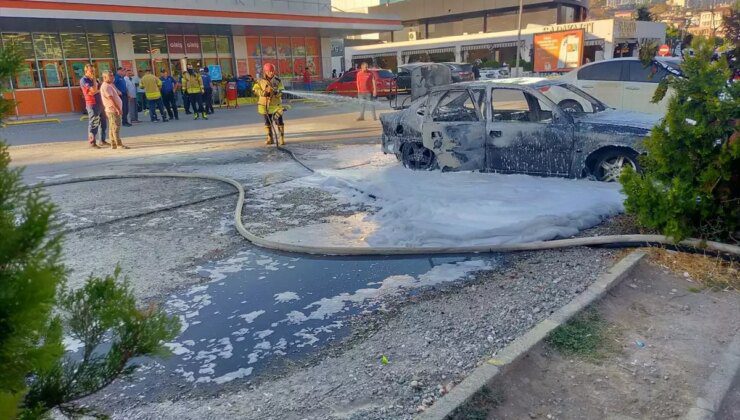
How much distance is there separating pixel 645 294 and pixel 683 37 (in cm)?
278

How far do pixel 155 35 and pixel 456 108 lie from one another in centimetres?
2226

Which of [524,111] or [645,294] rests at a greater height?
[524,111]

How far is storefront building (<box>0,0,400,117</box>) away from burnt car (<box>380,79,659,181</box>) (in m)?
15.6

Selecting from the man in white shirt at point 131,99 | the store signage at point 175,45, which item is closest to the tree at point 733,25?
the man in white shirt at point 131,99

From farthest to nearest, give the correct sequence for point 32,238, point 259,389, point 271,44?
point 271,44 → point 259,389 → point 32,238

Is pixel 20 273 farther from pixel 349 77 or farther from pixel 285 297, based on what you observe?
pixel 349 77

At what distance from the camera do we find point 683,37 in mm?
5590

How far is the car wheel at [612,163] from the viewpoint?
7273 mm

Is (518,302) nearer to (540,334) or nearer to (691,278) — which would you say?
(540,334)

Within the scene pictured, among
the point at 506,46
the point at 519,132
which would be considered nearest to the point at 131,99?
the point at 519,132

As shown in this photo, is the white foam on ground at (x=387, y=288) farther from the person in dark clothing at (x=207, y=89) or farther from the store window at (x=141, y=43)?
the store window at (x=141, y=43)

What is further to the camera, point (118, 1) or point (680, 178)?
point (118, 1)

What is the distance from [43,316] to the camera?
156 centimetres

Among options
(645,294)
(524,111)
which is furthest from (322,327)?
(524,111)
